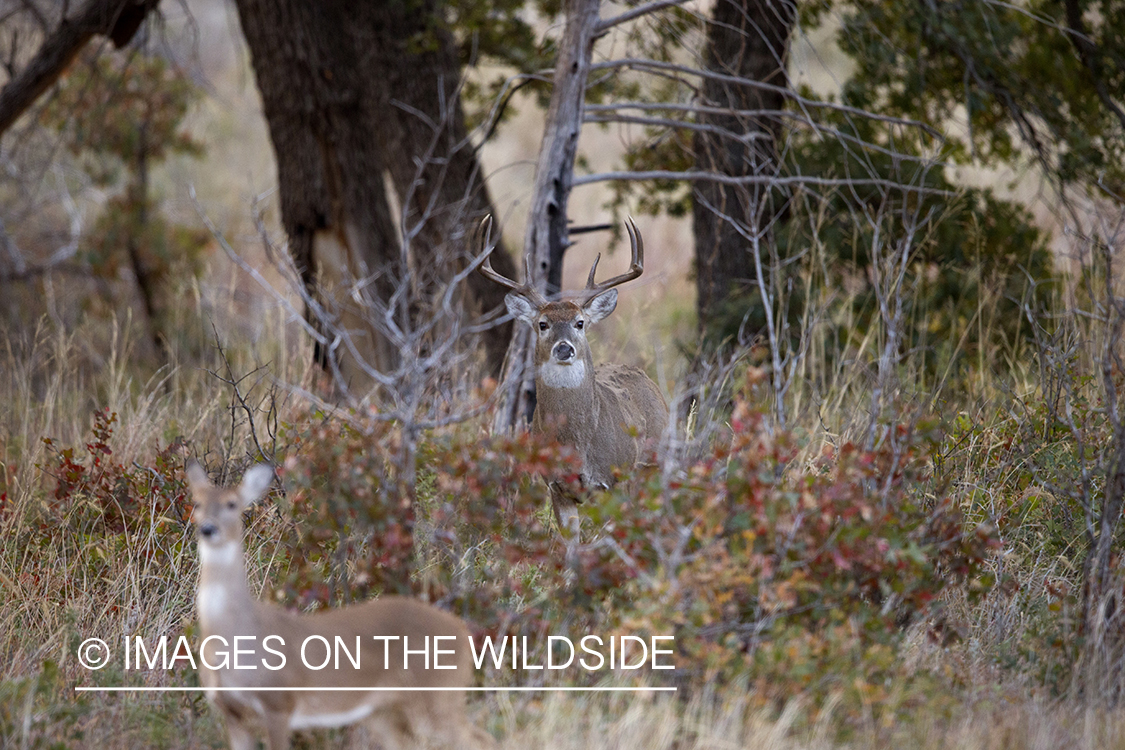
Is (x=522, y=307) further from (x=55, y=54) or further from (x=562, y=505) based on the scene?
(x=55, y=54)

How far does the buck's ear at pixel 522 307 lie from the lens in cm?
655

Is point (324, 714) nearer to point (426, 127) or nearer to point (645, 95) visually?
point (426, 127)

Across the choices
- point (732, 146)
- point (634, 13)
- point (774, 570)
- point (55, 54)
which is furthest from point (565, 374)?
point (55, 54)

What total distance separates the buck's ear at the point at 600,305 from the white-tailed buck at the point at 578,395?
0.01 metres

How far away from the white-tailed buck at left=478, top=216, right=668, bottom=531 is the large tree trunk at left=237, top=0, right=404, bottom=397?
3.08 meters

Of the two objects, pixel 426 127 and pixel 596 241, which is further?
pixel 596 241

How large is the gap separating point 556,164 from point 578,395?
1.72 m

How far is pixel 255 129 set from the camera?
19.9 metres

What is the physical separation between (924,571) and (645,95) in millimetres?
6771

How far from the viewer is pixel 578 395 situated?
6.20m

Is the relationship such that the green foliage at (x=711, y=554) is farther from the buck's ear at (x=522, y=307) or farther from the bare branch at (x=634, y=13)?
the bare branch at (x=634, y=13)

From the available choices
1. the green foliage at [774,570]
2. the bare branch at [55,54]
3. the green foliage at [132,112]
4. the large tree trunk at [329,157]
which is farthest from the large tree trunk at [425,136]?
the green foliage at [774,570]

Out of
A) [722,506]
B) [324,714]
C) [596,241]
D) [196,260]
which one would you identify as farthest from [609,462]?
[596,241]

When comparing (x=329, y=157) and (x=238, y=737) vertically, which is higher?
(x=329, y=157)
